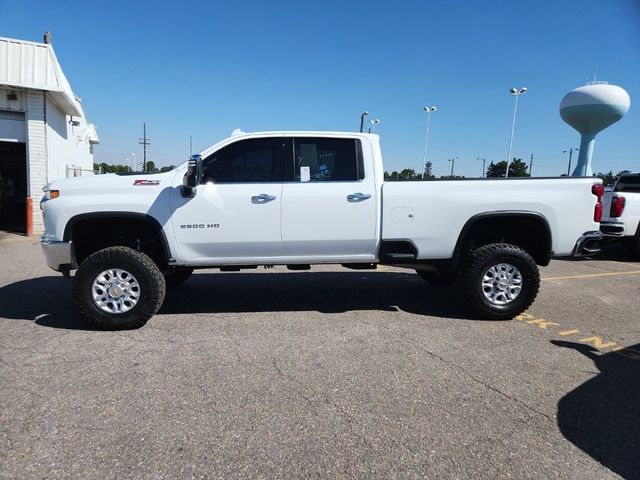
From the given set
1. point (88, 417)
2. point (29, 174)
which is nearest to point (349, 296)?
point (88, 417)

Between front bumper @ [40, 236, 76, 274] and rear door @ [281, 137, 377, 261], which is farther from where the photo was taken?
rear door @ [281, 137, 377, 261]

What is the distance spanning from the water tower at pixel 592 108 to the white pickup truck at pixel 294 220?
38.0 meters

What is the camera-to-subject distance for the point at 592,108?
3650cm

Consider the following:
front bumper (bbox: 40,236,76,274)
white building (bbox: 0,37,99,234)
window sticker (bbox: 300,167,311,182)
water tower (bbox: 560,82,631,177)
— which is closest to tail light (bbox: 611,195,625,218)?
window sticker (bbox: 300,167,311,182)

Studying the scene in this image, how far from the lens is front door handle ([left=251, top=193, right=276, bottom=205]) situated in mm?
4930

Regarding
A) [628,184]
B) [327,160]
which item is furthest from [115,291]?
[628,184]

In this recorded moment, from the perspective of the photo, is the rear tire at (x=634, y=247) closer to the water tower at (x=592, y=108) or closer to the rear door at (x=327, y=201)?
the rear door at (x=327, y=201)

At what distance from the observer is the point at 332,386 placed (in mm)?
3504

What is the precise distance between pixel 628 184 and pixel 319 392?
12.9 m

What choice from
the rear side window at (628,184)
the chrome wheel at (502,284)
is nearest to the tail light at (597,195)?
the chrome wheel at (502,284)

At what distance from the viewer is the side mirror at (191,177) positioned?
4547 millimetres

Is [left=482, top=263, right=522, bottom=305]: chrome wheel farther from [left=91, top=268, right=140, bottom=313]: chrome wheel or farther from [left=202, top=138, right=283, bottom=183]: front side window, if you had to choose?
[left=91, top=268, right=140, bottom=313]: chrome wheel

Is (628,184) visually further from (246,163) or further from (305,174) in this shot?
(246,163)

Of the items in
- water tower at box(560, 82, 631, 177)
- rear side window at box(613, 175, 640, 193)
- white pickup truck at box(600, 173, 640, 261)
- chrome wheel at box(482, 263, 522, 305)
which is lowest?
chrome wheel at box(482, 263, 522, 305)
